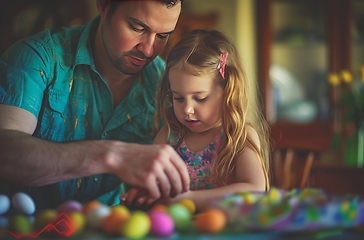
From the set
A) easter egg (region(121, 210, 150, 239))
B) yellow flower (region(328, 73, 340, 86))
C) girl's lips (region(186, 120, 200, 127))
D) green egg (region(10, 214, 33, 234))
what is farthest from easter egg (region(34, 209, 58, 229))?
yellow flower (region(328, 73, 340, 86))

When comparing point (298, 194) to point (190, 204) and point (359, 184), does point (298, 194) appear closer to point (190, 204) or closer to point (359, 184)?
point (190, 204)

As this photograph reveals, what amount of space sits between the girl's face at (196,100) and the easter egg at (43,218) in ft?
0.76

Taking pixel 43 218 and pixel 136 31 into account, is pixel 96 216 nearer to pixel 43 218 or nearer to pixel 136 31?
pixel 43 218

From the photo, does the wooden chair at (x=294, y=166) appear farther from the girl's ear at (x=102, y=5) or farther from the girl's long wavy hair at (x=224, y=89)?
the girl's ear at (x=102, y=5)

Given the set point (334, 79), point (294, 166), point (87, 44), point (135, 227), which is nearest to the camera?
point (135, 227)

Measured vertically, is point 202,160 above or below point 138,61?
A: below

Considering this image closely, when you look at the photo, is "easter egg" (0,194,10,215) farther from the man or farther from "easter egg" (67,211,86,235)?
"easter egg" (67,211,86,235)

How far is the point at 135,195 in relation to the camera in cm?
63

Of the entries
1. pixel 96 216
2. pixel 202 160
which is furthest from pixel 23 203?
pixel 202 160

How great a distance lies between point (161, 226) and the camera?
528mm

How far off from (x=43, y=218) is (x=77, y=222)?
0.18 feet

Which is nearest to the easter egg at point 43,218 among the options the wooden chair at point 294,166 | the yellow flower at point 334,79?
the wooden chair at point 294,166

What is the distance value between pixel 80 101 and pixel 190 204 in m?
0.26

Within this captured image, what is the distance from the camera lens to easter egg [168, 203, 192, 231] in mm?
A: 542
